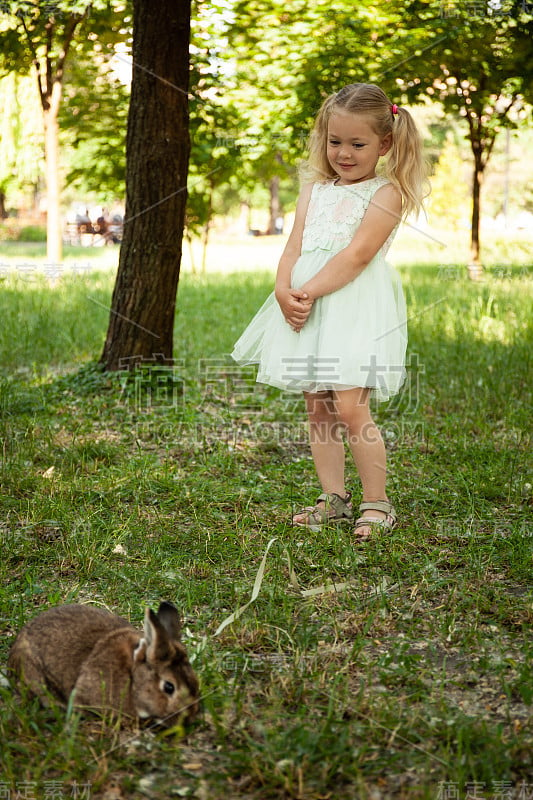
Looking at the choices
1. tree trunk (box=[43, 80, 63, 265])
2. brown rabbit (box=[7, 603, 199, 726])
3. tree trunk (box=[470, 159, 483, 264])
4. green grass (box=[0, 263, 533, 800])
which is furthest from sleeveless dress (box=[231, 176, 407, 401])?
tree trunk (box=[470, 159, 483, 264])

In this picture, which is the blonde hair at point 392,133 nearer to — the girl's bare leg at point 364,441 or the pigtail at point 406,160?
the pigtail at point 406,160

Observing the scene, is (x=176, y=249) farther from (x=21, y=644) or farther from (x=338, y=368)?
(x=21, y=644)

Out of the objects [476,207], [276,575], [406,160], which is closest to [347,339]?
[406,160]

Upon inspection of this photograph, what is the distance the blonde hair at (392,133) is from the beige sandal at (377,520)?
1.32 metres

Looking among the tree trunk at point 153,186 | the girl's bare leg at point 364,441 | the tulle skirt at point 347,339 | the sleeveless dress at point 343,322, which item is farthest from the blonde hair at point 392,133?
the tree trunk at point 153,186

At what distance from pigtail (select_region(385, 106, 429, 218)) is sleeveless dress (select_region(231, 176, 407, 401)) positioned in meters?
0.09

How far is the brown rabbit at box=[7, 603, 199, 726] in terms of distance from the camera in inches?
83.8

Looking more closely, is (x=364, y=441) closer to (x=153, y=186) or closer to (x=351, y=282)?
(x=351, y=282)

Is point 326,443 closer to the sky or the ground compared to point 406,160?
closer to the ground

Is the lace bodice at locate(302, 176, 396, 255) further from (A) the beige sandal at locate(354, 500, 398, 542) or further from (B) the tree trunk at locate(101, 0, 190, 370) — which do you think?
(B) the tree trunk at locate(101, 0, 190, 370)

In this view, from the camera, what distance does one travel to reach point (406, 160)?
11.5 ft

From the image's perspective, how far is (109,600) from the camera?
3.02 meters

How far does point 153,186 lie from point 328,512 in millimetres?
3139

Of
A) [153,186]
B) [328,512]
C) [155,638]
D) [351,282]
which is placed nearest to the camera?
[155,638]
